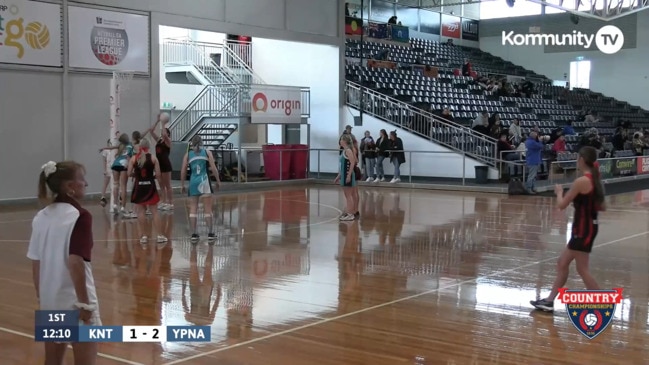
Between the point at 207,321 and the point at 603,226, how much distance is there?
9412 millimetres

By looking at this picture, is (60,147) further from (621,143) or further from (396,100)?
(621,143)

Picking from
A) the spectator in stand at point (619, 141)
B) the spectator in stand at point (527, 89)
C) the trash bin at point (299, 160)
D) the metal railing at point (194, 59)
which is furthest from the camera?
the spectator in stand at point (527, 89)

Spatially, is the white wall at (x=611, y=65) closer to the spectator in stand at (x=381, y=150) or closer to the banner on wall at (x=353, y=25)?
the banner on wall at (x=353, y=25)

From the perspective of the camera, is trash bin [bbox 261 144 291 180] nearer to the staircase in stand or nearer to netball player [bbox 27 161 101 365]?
the staircase in stand

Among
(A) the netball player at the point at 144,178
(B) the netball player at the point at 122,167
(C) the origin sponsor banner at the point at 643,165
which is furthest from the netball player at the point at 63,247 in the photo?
(C) the origin sponsor banner at the point at 643,165

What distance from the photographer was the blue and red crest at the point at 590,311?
6.61 meters

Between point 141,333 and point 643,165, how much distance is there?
984 inches

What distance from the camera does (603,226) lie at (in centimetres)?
1409

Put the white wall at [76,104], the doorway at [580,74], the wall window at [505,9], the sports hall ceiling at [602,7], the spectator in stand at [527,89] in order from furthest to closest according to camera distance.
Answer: the wall window at [505,9] < the doorway at [580,74] < the spectator in stand at [527,89] < the sports hall ceiling at [602,7] < the white wall at [76,104]

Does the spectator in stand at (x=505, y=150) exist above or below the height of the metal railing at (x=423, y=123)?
below

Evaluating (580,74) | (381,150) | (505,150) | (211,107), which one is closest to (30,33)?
(211,107)

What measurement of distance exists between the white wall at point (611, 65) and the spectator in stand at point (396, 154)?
63.7ft

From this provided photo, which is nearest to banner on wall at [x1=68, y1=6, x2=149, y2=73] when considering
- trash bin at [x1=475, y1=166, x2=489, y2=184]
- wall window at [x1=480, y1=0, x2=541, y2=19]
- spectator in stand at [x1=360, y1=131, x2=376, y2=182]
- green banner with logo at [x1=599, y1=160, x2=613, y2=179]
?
spectator in stand at [x1=360, y1=131, x2=376, y2=182]

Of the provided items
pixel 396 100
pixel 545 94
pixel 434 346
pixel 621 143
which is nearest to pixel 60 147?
pixel 396 100
